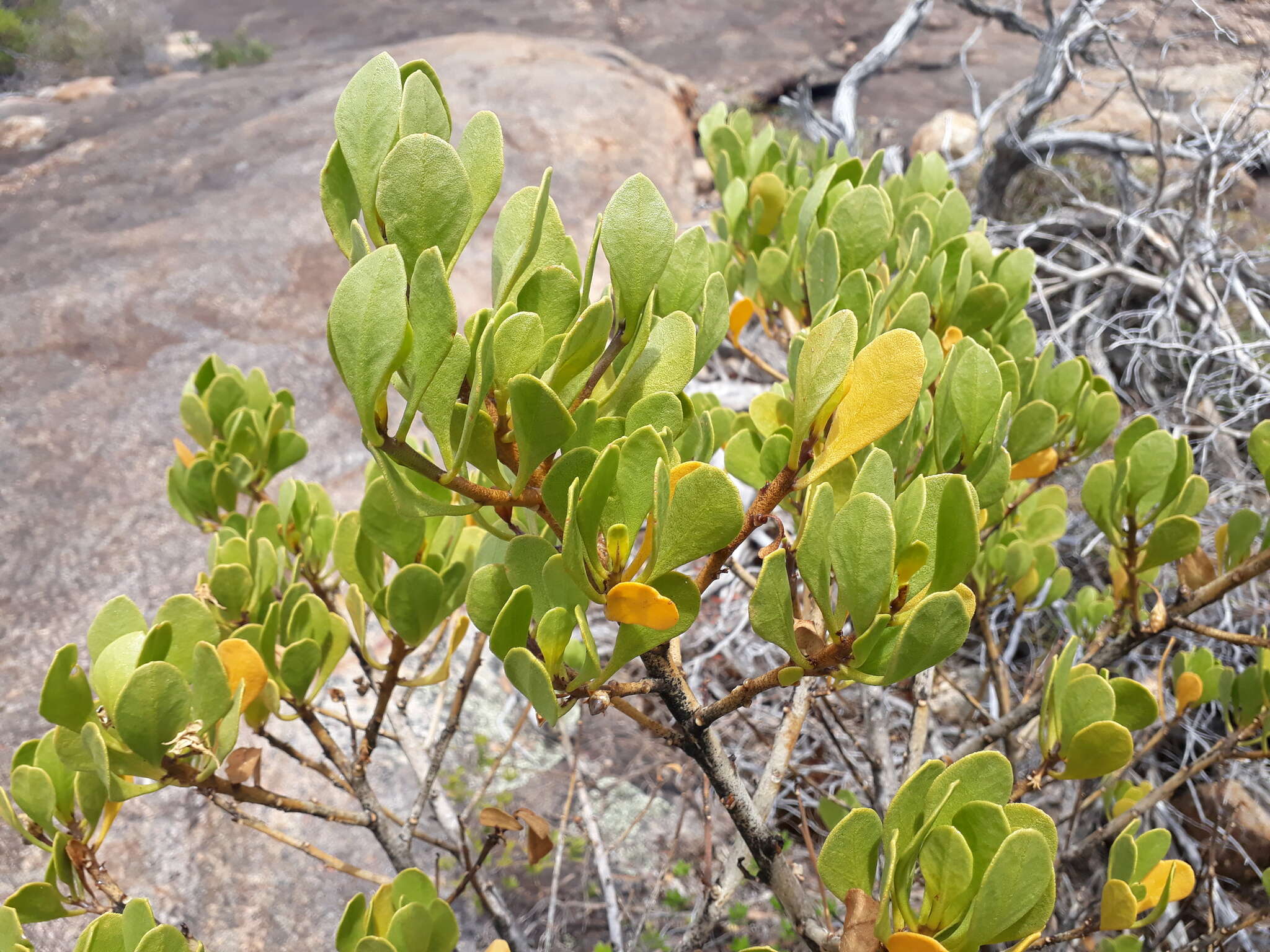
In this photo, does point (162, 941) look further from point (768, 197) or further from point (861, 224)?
point (768, 197)

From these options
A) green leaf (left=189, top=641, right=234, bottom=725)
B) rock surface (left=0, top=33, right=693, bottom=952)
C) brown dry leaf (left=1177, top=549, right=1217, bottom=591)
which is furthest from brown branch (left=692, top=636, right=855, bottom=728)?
rock surface (left=0, top=33, right=693, bottom=952)

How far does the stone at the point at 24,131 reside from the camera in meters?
4.64

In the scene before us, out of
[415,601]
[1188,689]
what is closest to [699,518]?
[415,601]

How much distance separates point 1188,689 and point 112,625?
41.7 inches

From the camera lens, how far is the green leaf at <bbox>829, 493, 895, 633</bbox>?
42 cm

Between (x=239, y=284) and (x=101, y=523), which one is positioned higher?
(x=239, y=284)

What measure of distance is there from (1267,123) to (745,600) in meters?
3.91

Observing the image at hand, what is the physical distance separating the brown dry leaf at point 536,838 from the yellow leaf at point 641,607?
473 mm

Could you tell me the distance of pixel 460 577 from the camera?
73 centimetres

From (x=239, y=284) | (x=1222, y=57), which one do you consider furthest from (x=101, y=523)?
(x=1222, y=57)

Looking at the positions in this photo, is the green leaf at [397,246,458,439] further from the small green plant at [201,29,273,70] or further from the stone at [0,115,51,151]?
the small green plant at [201,29,273,70]

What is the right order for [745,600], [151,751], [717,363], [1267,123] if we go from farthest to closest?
[1267,123] → [717,363] → [745,600] → [151,751]

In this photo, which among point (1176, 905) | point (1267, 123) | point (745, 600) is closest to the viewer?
point (1176, 905)

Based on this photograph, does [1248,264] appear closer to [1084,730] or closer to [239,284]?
[1084,730]
